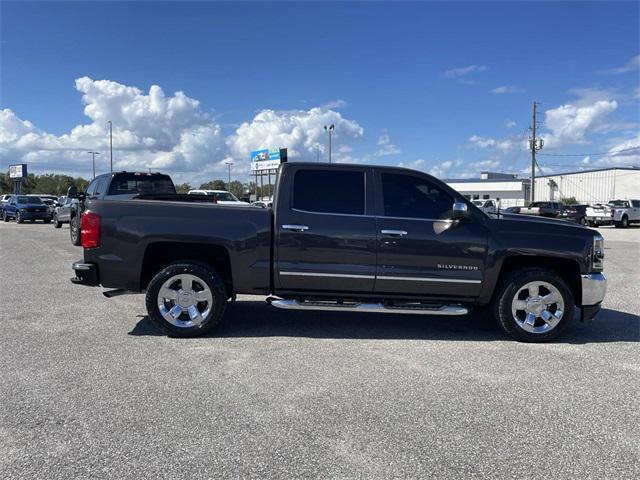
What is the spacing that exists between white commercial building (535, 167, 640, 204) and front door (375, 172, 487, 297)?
64150 mm

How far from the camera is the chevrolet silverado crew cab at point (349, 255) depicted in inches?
218

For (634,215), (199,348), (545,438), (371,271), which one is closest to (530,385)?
(545,438)

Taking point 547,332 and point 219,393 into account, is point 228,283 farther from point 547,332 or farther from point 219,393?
point 547,332

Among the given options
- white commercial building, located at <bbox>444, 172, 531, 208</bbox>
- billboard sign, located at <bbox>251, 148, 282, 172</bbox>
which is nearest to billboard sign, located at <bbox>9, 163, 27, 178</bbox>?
billboard sign, located at <bbox>251, 148, 282, 172</bbox>

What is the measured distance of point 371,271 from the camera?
5.55 metres

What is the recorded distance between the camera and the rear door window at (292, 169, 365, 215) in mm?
5645

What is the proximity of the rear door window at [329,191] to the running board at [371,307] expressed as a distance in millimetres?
1032

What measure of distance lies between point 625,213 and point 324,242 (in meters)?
33.3

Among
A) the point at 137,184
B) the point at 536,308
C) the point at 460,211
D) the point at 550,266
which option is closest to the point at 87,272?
the point at 460,211

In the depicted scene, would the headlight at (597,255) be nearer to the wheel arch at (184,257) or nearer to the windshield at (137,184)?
the wheel arch at (184,257)

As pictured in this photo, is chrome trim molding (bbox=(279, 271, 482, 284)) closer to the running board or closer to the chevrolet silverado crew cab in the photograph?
the chevrolet silverado crew cab

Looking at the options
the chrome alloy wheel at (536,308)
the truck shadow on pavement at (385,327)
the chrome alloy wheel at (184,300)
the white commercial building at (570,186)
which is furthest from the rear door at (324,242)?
the white commercial building at (570,186)

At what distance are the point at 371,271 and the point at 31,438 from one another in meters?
3.48

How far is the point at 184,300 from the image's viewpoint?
5.61 meters
